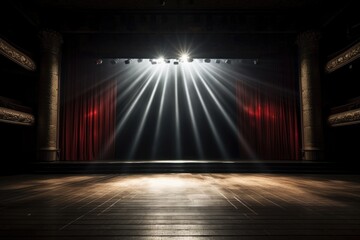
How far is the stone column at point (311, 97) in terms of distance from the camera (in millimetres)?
8094

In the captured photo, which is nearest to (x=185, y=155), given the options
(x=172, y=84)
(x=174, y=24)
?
(x=172, y=84)

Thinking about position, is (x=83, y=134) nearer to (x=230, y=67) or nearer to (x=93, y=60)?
(x=93, y=60)

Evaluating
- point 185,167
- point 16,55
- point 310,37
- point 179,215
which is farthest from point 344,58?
point 16,55

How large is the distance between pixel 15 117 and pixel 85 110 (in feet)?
9.01

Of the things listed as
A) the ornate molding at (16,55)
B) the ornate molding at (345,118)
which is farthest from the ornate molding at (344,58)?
the ornate molding at (16,55)

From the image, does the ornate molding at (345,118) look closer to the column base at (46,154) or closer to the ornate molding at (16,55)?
the column base at (46,154)

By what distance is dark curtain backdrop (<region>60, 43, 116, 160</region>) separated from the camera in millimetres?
9336

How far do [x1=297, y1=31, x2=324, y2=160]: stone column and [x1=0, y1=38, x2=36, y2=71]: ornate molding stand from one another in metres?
9.46

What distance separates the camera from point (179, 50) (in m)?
9.46

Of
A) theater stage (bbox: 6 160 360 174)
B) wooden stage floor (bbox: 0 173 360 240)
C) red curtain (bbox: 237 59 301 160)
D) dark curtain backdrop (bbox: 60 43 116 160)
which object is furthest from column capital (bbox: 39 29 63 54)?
red curtain (bbox: 237 59 301 160)

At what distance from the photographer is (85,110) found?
9.66 metres

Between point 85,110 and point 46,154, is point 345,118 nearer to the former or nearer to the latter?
point 85,110

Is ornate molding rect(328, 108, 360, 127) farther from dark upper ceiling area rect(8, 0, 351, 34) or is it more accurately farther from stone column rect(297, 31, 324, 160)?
dark upper ceiling area rect(8, 0, 351, 34)

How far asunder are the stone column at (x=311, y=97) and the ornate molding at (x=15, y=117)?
948 centimetres
